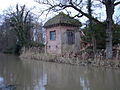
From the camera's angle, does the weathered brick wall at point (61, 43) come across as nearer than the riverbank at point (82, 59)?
No

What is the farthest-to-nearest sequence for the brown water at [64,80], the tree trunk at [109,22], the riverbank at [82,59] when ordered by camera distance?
1. the tree trunk at [109,22]
2. the riverbank at [82,59]
3. the brown water at [64,80]

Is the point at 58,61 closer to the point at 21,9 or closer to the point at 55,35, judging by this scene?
the point at 55,35

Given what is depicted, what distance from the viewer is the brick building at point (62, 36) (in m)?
22.7

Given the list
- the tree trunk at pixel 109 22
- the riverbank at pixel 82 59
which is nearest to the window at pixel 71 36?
the riverbank at pixel 82 59

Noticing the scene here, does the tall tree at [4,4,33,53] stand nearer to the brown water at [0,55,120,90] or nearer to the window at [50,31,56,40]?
the window at [50,31,56,40]

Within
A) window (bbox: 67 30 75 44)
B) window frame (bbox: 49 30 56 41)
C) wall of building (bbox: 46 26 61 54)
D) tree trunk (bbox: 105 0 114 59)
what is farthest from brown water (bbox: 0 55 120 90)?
window frame (bbox: 49 30 56 41)

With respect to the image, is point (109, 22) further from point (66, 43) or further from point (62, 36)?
point (66, 43)

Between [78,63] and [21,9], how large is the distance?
18.0 metres

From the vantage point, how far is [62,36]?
2291cm

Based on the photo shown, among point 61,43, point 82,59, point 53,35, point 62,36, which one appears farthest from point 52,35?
point 82,59

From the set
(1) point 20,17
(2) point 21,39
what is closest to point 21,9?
(1) point 20,17

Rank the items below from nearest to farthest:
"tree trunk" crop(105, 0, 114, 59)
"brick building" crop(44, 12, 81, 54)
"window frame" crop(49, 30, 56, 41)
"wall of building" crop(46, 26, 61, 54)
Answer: "tree trunk" crop(105, 0, 114, 59)
"brick building" crop(44, 12, 81, 54)
"wall of building" crop(46, 26, 61, 54)
"window frame" crop(49, 30, 56, 41)

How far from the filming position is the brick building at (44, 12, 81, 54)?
895 inches

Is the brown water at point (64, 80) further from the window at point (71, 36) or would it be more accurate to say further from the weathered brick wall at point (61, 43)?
Answer: the window at point (71, 36)
